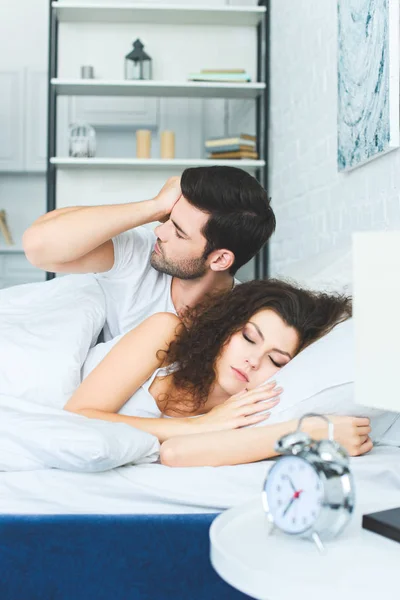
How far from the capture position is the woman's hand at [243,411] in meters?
1.53

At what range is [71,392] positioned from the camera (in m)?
1.76

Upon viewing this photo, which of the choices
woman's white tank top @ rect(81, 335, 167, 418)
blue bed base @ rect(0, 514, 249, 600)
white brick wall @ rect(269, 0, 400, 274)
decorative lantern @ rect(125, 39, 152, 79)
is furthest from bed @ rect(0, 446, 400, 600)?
decorative lantern @ rect(125, 39, 152, 79)

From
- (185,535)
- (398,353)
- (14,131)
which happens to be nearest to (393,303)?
(398,353)

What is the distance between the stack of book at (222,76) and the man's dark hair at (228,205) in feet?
6.79

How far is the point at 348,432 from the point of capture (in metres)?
1.45

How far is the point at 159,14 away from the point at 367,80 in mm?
2264

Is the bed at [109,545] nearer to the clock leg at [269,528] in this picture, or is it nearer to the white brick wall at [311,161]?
the clock leg at [269,528]

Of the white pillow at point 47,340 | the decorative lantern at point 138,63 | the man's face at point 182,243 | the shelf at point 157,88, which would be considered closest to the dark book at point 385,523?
the white pillow at point 47,340

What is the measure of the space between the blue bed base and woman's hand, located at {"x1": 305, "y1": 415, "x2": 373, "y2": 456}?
1.14 ft

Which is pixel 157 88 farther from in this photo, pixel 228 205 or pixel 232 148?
pixel 228 205

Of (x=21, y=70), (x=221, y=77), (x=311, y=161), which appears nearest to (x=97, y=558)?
(x=311, y=161)

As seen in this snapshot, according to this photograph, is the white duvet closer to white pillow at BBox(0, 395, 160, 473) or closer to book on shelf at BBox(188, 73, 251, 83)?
white pillow at BBox(0, 395, 160, 473)

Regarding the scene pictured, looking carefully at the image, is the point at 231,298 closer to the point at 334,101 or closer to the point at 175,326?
the point at 175,326

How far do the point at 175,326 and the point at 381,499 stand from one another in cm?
70
